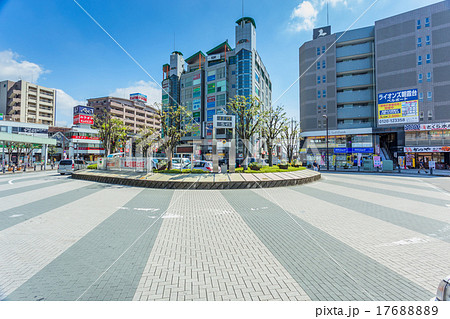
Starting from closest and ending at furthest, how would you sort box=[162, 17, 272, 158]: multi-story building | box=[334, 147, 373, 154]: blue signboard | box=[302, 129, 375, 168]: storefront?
box=[334, 147, 373, 154]: blue signboard
box=[302, 129, 375, 168]: storefront
box=[162, 17, 272, 158]: multi-story building

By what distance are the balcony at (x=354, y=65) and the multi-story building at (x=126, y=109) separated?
59.1m

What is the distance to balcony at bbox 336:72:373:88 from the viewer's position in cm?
3991

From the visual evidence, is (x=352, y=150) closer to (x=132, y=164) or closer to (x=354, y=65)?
(x=354, y=65)

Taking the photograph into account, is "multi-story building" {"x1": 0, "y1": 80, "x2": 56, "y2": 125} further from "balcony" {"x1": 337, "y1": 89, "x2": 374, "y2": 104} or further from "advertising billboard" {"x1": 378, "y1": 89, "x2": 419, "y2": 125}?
"advertising billboard" {"x1": 378, "y1": 89, "x2": 419, "y2": 125}

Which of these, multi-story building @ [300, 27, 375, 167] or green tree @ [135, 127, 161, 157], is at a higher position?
multi-story building @ [300, 27, 375, 167]

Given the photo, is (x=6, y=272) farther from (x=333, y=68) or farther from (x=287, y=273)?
(x=333, y=68)

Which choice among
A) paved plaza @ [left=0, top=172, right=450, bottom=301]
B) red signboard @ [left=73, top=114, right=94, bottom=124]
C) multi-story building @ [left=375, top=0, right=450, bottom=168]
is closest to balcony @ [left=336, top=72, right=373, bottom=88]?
multi-story building @ [left=375, top=0, right=450, bottom=168]

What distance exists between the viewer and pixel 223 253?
4125 millimetres

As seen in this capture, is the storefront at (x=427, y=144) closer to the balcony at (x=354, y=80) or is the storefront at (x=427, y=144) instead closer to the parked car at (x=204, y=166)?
the balcony at (x=354, y=80)

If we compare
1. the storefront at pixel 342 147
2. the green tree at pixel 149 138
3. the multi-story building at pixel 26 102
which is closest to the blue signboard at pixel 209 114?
the green tree at pixel 149 138

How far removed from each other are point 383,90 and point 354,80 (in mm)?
6108

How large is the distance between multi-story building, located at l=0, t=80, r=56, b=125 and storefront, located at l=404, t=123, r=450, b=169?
320 feet

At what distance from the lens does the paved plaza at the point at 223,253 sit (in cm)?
288

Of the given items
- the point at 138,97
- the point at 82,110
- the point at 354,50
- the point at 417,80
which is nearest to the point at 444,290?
the point at 417,80
